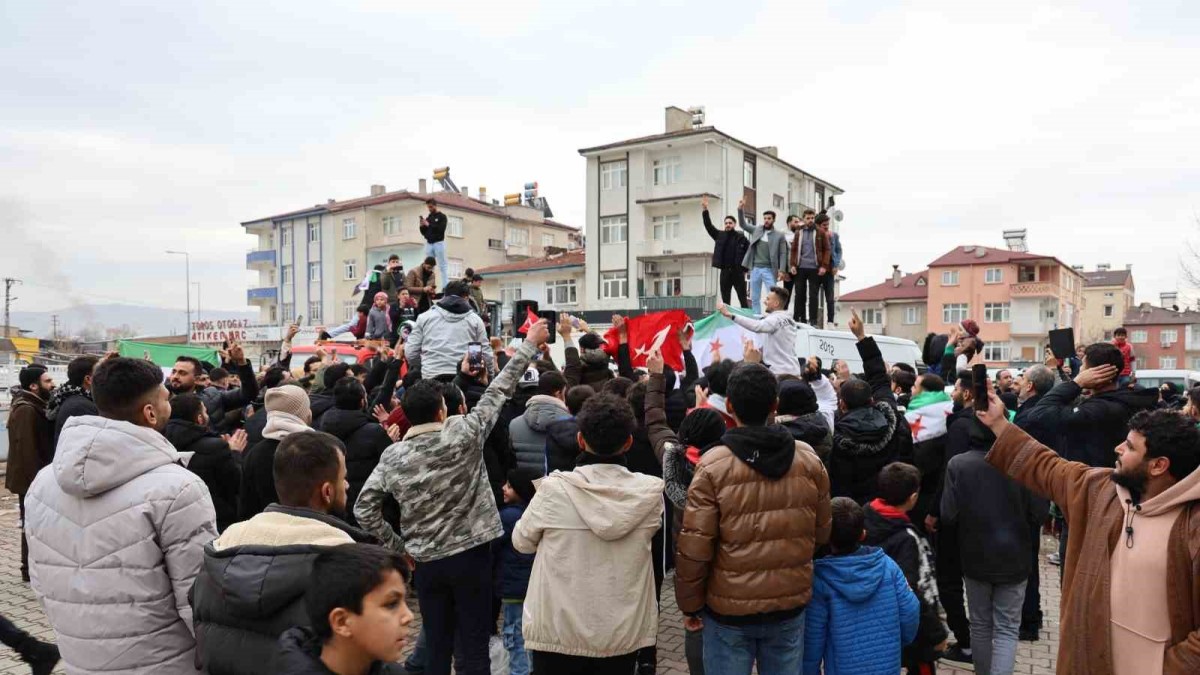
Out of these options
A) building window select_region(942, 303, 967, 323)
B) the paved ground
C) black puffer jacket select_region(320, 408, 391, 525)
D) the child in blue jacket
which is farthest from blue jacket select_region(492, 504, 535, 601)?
building window select_region(942, 303, 967, 323)

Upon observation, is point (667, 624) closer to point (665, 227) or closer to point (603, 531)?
point (603, 531)

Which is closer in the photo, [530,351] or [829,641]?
[829,641]

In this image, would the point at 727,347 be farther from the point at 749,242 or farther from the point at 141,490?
the point at 141,490

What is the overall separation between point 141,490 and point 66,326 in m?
128

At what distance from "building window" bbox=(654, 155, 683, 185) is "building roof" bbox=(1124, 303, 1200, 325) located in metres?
64.3

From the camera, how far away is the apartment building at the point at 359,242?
5619 centimetres

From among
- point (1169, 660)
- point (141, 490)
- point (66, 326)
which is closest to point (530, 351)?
point (141, 490)

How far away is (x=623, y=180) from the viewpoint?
48.3 metres

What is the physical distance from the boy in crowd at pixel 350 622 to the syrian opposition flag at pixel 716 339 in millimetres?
9392

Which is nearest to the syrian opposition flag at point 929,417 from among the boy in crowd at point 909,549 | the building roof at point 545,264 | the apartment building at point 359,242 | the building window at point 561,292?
the boy in crowd at point 909,549

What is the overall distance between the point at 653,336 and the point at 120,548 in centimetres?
689

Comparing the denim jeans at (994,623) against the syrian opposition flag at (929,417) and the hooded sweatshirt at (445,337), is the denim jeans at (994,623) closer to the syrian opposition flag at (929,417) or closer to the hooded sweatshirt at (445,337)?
the syrian opposition flag at (929,417)

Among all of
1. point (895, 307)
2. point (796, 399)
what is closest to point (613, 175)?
point (895, 307)

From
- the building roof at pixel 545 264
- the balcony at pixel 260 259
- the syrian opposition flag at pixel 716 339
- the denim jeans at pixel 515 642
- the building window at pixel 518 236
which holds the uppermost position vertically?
the building window at pixel 518 236
